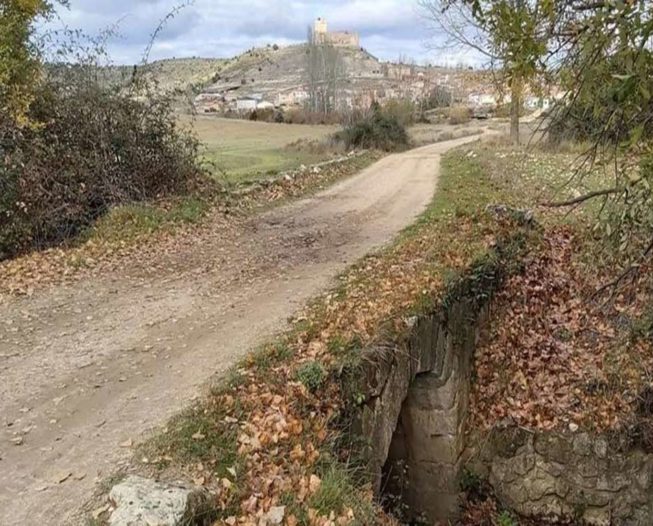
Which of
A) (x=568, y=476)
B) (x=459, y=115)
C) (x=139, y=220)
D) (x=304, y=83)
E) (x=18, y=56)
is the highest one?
(x=304, y=83)

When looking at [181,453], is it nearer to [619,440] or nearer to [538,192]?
[619,440]

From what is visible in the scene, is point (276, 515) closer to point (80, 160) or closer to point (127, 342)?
point (127, 342)

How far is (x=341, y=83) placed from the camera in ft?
200

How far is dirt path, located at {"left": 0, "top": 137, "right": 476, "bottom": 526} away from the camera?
5.09m

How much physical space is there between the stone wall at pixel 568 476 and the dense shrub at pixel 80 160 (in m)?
8.14

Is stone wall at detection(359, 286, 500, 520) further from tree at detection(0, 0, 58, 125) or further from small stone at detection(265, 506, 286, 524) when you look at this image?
tree at detection(0, 0, 58, 125)

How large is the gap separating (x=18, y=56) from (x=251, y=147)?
22515mm

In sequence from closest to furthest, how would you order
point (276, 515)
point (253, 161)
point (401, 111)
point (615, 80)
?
point (615, 80)
point (276, 515)
point (253, 161)
point (401, 111)

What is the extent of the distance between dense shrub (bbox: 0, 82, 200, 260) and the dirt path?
2328 mm

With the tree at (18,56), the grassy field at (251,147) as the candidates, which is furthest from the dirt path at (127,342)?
the grassy field at (251,147)

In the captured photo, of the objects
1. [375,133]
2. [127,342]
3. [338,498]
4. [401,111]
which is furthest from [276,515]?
[401,111]

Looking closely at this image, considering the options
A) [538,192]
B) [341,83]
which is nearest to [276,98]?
[341,83]

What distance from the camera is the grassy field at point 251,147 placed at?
2147cm

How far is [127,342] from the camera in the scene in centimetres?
734
